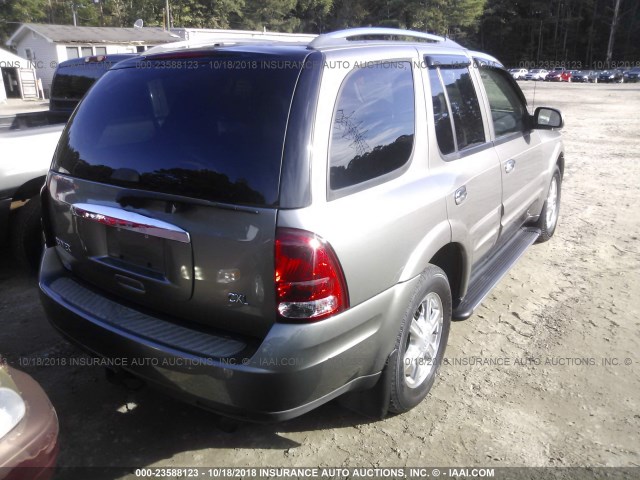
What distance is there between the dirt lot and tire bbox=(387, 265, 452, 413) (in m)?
0.17

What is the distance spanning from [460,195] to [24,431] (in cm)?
235

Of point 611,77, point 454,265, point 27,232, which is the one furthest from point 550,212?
point 611,77

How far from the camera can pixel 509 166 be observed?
12.6 ft

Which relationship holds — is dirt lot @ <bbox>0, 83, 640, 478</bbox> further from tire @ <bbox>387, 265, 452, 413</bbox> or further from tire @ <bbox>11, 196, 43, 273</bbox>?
tire @ <bbox>11, 196, 43, 273</bbox>

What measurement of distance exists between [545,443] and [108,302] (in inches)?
90.4

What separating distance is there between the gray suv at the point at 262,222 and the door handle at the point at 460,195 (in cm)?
2

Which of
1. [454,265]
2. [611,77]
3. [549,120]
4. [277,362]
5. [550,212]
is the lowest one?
[611,77]

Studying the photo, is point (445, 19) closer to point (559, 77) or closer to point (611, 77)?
point (559, 77)

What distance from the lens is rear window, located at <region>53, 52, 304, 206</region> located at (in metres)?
2.12

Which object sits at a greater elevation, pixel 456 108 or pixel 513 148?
pixel 456 108

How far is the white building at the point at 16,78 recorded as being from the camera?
30359 millimetres

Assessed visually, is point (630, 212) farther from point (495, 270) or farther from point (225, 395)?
point (225, 395)

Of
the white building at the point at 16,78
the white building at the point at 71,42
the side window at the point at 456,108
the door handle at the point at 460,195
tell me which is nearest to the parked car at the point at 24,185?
the side window at the point at 456,108

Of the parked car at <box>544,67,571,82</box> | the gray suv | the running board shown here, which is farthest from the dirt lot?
the parked car at <box>544,67,571,82</box>
